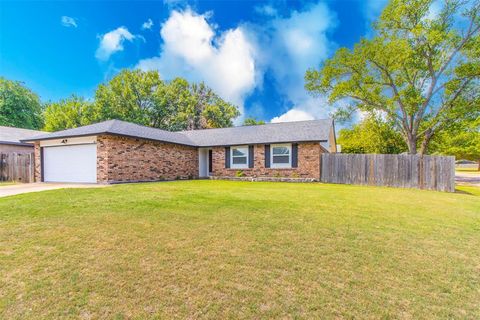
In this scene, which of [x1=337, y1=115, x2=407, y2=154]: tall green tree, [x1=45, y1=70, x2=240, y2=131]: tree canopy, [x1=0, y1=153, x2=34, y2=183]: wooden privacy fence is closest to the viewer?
[x1=0, y1=153, x2=34, y2=183]: wooden privacy fence

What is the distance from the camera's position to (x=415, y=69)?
19125mm

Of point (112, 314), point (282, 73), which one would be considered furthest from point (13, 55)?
point (112, 314)

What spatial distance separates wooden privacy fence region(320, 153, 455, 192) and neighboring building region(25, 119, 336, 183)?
3.54 feet

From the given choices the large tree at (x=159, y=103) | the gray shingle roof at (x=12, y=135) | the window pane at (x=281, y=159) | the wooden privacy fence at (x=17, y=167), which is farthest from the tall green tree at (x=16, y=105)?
the window pane at (x=281, y=159)

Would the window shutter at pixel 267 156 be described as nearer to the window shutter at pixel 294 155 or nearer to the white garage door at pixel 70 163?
the window shutter at pixel 294 155

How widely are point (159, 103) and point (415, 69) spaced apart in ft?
89.4

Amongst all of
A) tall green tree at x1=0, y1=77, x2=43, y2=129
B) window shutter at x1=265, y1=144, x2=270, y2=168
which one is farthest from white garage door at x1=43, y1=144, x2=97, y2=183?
tall green tree at x1=0, y1=77, x2=43, y2=129

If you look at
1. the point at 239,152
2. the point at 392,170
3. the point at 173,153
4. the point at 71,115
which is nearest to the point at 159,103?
the point at 71,115

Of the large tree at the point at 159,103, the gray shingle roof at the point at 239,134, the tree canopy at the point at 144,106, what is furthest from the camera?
the large tree at the point at 159,103

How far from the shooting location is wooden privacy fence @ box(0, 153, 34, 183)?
14352mm

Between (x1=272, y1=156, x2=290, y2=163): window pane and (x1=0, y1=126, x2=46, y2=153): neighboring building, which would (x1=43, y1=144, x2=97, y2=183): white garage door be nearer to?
(x1=0, y1=126, x2=46, y2=153): neighboring building

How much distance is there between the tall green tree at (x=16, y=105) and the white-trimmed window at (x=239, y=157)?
31075 mm

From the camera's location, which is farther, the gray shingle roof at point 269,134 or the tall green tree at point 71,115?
the tall green tree at point 71,115

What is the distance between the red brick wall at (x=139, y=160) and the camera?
12.0 m
